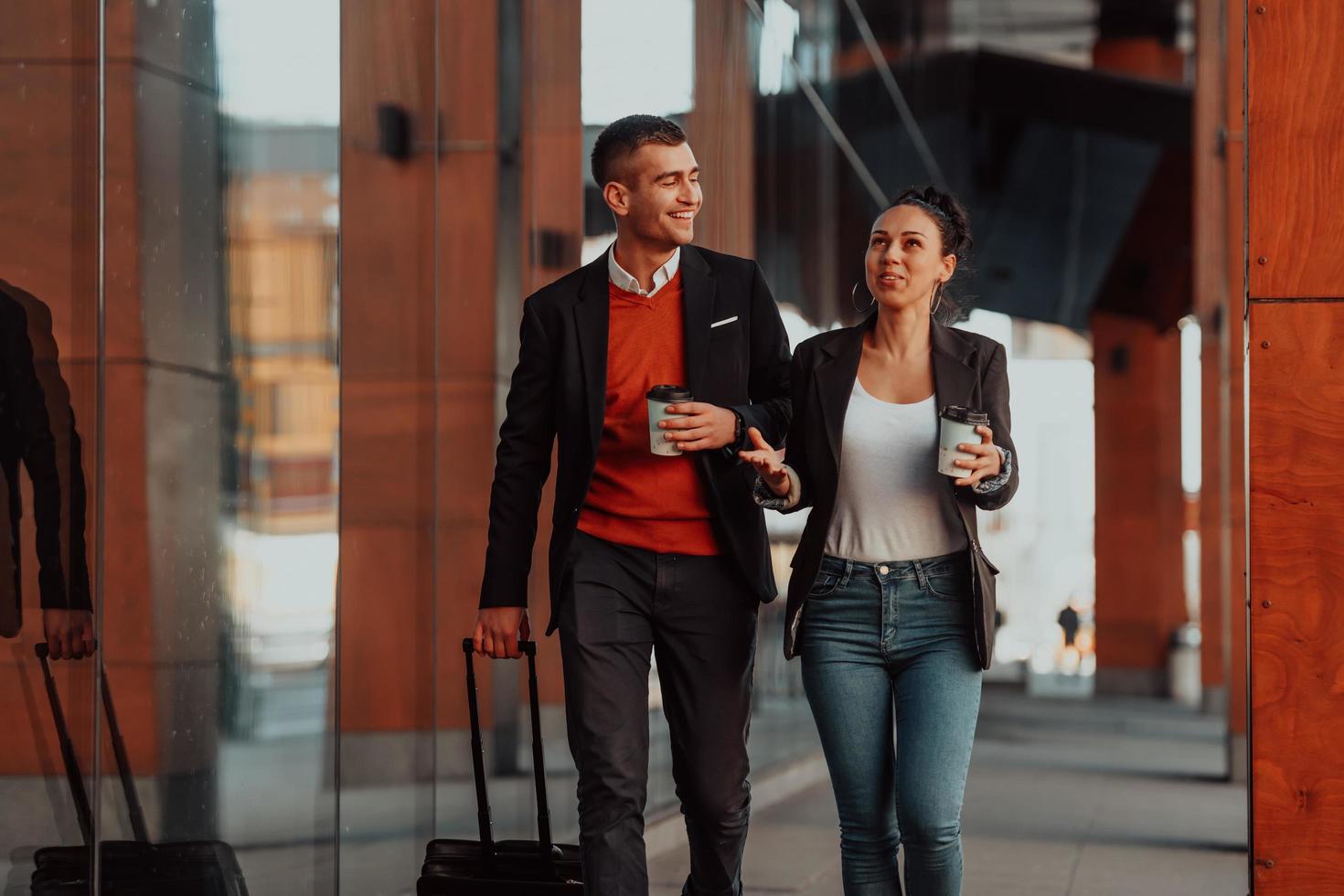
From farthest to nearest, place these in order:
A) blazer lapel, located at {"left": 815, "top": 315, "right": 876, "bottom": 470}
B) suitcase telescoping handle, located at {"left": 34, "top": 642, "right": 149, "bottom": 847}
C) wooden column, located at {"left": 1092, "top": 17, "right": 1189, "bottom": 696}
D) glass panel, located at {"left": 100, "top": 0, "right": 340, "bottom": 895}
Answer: wooden column, located at {"left": 1092, "top": 17, "right": 1189, "bottom": 696} → glass panel, located at {"left": 100, "top": 0, "right": 340, "bottom": 895} → blazer lapel, located at {"left": 815, "top": 315, "right": 876, "bottom": 470} → suitcase telescoping handle, located at {"left": 34, "top": 642, "right": 149, "bottom": 847}

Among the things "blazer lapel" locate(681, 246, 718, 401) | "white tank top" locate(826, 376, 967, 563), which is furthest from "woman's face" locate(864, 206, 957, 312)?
"blazer lapel" locate(681, 246, 718, 401)

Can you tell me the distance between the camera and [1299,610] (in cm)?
400

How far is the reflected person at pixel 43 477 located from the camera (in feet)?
12.3

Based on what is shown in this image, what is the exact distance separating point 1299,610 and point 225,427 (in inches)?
105

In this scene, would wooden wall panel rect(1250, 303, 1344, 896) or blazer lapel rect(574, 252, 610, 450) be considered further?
blazer lapel rect(574, 252, 610, 450)

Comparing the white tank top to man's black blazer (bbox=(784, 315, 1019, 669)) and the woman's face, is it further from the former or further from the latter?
the woman's face

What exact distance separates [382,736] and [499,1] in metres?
2.88

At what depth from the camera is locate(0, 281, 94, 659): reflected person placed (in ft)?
12.3

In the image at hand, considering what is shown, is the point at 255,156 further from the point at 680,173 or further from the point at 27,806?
the point at 27,806

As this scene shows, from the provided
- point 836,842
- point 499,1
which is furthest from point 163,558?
point 836,842

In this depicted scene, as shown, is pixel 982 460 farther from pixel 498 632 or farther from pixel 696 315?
pixel 498 632

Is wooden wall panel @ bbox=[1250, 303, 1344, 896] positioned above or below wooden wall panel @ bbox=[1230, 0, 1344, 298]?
below

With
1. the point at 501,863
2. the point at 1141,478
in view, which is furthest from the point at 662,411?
the point at 1141,478

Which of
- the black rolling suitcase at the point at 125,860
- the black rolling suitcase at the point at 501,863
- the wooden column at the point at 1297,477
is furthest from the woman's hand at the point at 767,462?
the black rolling suitcase at the point at 125,860
